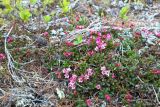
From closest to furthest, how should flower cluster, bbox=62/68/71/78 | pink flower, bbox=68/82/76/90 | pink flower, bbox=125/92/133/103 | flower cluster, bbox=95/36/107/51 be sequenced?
1. pink flower, bbox=125/92/133/103
2. pink flower, bbox=68/82/76/90
3. flower cluster, bbox=62/68/71/78
4. flower cluster, bbox=95/36/107/51

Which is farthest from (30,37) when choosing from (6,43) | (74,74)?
(74,74)

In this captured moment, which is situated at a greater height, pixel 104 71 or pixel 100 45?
pixel 100 45

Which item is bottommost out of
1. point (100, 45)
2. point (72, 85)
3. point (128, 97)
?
point (128, 97)

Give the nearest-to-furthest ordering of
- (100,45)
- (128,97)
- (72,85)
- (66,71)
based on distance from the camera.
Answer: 1. (128,97)
2. (72,85)
3. (66,71)
4. (100,45)

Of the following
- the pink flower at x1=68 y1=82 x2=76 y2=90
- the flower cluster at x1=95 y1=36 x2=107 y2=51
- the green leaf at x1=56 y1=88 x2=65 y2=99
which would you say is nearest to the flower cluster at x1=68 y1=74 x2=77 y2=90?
the pink flower at x1=68 y1=82 x2=76 y2=90

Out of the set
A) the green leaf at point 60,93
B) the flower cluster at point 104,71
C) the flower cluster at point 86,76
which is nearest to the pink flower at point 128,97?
the flower cluster at point 104,71

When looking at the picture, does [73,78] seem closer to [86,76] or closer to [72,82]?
[72,82]

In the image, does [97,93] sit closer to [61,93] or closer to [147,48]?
[61,93]

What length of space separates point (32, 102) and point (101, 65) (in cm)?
96

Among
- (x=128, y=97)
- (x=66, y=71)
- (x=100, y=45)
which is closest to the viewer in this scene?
(x=128, y=97)

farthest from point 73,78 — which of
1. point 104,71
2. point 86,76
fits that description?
point 104,71

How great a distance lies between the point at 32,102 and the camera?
3867mm

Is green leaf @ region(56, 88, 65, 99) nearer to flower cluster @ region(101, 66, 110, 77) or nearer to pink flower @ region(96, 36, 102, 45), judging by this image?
flower cluster @ region(101, 66, 110, 77)

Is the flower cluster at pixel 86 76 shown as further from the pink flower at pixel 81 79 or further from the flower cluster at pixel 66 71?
the flower cluster at pixel 66 71
